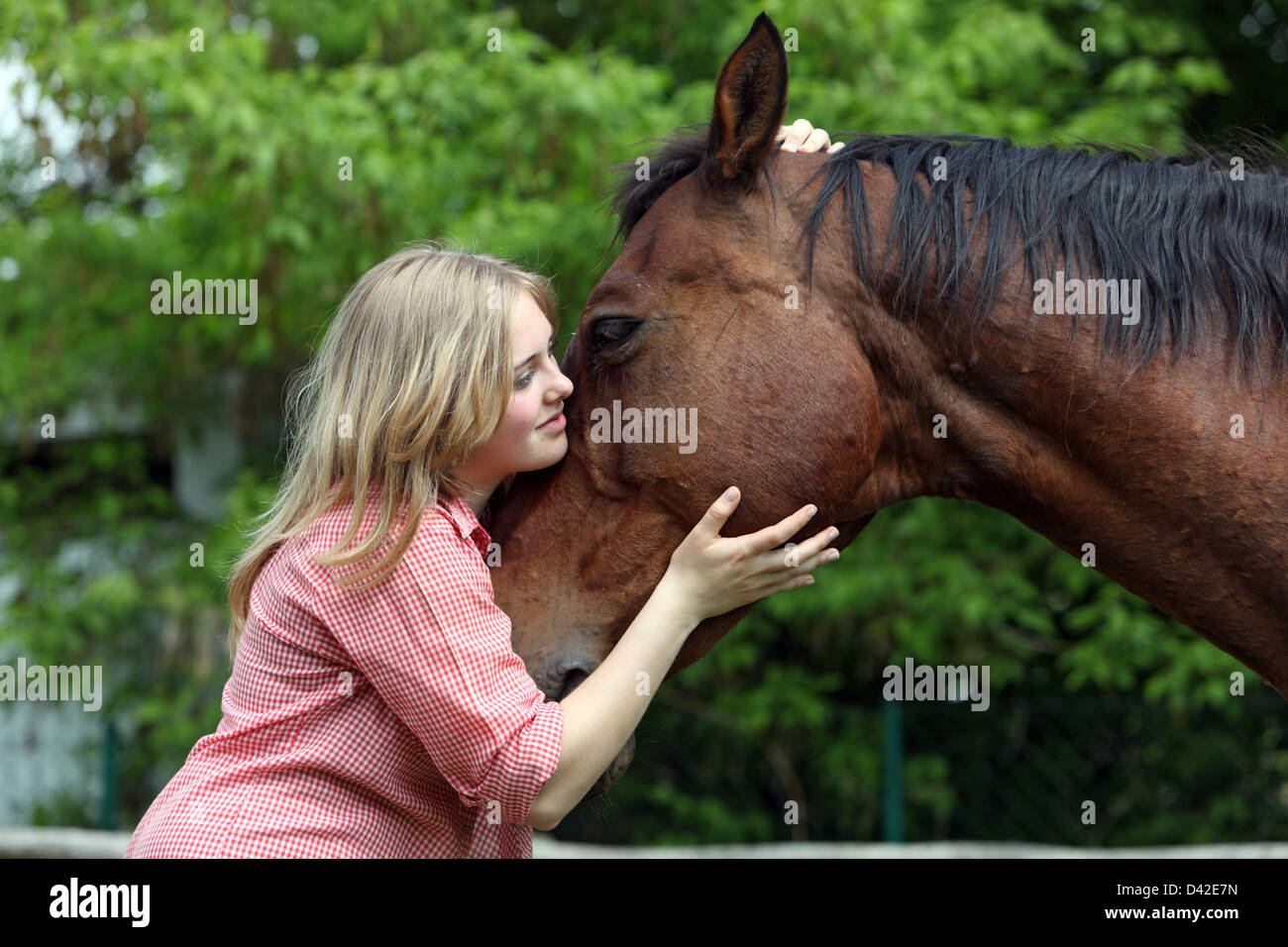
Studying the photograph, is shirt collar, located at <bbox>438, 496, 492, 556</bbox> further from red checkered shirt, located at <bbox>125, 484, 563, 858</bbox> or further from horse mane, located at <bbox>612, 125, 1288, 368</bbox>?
horse mane, located at <bbox>612, 125, 1288, 368</bbox>

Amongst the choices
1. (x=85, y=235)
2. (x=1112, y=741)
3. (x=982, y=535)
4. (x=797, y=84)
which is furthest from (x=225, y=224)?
(x=1112, y=741)

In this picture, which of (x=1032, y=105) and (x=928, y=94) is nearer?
(x=928, y=94)

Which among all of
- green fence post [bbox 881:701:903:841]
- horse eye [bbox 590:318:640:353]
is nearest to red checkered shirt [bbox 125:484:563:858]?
horse eye [bbox 590:318:640:353]

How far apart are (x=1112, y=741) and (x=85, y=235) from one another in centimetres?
609

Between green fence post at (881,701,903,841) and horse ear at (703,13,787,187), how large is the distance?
4126 millimetres

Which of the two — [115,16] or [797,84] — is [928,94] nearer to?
[797,84]

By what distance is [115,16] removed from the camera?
529cm

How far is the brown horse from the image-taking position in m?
1.72

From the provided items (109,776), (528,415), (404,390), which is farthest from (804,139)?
(109,776)

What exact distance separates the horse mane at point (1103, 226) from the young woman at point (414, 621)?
488 millimetres

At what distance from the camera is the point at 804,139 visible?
6.82 feet

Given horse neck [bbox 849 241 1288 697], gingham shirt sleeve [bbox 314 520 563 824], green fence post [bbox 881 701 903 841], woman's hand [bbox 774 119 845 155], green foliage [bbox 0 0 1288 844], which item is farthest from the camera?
green fence post [bbox 881 701 903 841]

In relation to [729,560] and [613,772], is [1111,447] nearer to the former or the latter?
[729,560]

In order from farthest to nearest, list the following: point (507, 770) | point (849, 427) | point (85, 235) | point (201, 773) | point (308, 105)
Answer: point (85, 235), point (308, 105), point (849, 427), point (201, 773), point (507, 770)
